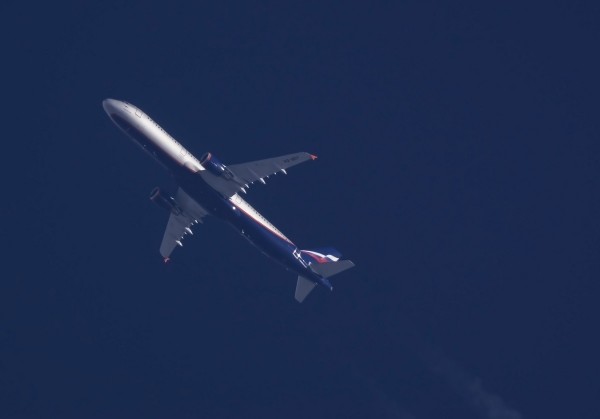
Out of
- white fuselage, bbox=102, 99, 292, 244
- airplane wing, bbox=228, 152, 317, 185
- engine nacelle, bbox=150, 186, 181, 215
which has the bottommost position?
engine nacelle, bbox=150, 186, 181, 215

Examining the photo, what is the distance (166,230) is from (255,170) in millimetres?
20961

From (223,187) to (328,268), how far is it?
17030 millimetres

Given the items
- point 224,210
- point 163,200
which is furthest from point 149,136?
point 224,210

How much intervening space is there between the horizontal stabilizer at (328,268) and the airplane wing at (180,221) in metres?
15.9

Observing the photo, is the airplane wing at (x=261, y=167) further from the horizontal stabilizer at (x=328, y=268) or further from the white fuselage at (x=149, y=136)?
the horizontal stabilizer at (x=328, y=268)

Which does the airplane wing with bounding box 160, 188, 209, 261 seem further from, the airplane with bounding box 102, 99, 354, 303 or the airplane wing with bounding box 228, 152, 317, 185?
the airplane wing with bounding box 228, 152, 317, 185

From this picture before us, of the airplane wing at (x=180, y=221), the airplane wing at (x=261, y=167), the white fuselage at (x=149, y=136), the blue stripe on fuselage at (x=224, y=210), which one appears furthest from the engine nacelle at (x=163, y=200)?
the airplane wing at (x=261, y=167)

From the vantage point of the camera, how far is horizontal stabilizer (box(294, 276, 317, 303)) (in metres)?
130

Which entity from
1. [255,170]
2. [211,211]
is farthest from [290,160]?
[211,211]

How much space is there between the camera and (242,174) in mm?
122750

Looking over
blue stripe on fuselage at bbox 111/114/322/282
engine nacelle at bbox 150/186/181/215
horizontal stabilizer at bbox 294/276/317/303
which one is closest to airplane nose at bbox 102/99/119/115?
blue stripe on fuselage at bbox 111/114/322/282

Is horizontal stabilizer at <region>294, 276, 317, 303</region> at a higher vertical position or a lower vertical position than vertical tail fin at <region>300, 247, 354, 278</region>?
lower

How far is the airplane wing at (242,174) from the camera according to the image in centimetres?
12119

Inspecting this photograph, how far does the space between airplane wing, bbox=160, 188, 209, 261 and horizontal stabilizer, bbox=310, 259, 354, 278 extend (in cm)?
1590
